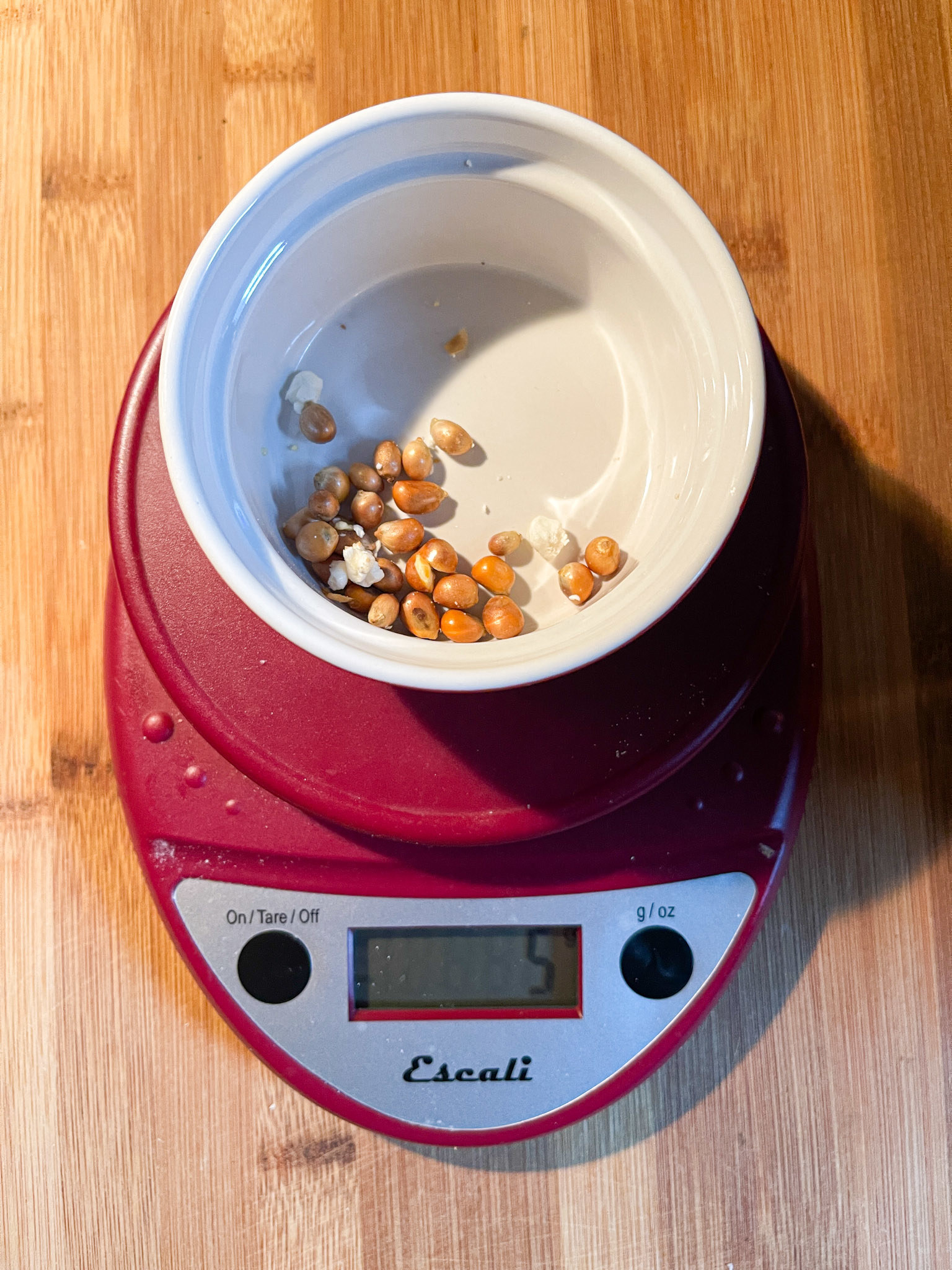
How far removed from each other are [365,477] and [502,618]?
113 millimetres

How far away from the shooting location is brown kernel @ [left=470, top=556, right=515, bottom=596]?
1.66 feet

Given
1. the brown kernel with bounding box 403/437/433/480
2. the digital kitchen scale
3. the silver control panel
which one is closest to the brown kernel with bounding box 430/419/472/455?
the brown kernel with bounding box 403/437/433/480

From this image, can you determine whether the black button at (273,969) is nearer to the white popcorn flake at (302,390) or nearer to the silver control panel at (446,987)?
the silver control panel at (446,987)

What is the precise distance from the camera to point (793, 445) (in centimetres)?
49

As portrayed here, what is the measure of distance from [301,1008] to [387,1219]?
0.16m

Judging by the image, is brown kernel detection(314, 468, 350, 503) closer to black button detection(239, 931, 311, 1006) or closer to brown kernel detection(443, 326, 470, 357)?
brown kernel detection(443, 326, 470, 357)

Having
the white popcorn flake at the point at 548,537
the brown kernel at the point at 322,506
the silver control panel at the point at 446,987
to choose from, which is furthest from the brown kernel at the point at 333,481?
the silver control panel at the point at 446,987

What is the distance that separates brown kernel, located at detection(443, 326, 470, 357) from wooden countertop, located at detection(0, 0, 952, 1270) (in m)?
0.18

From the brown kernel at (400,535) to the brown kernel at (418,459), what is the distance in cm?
3

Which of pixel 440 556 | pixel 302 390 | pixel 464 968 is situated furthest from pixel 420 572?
pixel 464 968

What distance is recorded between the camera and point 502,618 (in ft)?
1.62

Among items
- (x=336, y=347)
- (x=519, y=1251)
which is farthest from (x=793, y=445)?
(x=519, y=1251)

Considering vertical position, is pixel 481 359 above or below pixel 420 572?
above

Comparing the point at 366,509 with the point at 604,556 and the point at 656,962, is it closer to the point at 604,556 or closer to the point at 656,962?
the point at 604,556
